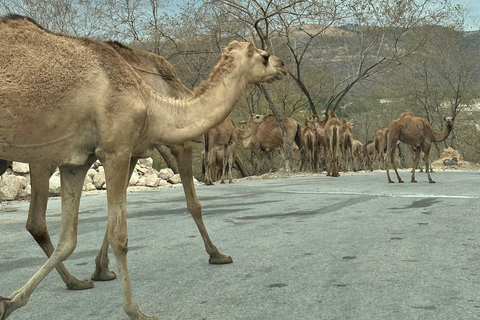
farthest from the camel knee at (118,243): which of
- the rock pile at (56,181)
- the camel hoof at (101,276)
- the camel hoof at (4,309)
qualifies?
the rock pile at (56,181)

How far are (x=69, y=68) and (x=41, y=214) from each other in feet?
4.84

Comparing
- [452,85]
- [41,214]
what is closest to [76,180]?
[41,214]

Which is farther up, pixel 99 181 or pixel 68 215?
pixel 99 181

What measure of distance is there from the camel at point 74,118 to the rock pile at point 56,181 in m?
8.04

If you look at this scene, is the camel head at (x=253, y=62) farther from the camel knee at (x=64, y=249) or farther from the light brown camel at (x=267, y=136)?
the light brown camel at (x=267, y=136)

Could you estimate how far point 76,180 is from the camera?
13.9 feet

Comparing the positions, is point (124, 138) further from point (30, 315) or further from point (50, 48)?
point (30, 315)

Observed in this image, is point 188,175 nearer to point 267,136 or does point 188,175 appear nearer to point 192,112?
point 192,112

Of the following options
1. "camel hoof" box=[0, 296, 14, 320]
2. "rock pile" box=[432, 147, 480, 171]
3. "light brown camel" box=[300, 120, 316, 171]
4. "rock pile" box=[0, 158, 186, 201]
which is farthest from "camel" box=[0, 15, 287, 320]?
"rock pile" box=[432, 147, 480, 171]

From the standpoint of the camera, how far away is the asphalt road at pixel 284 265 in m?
3.86

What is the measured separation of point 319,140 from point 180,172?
76.6 ft

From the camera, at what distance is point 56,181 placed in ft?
48.7

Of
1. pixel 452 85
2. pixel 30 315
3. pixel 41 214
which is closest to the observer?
pixel 30 315

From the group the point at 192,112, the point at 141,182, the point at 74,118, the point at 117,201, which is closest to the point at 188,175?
the point at 192,112
